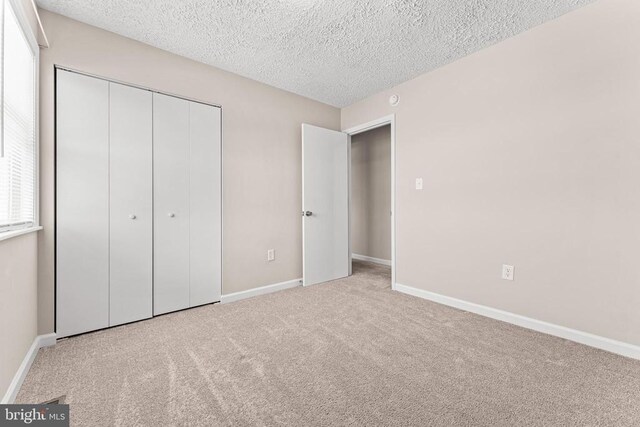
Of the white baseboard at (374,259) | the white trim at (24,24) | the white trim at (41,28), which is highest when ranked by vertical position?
the white trim at (41,28)

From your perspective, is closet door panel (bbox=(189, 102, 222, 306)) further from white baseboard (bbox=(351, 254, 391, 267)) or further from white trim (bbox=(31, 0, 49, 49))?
white baseboard (bbox=(351, 254, 391, 267))

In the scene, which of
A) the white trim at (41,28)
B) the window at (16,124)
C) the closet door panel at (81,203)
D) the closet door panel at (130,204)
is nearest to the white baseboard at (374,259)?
the closet door panel at (130,204)

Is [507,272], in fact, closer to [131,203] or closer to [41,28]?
[131,203]

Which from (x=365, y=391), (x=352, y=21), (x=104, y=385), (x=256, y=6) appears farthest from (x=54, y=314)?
(x=352, y=21)

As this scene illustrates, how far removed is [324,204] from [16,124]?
2824 mm

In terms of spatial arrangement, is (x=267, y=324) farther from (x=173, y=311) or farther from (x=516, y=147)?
(x=516, y=147)

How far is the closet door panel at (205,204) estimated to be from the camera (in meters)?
2.72

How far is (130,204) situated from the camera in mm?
2363

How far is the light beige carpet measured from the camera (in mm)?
1326

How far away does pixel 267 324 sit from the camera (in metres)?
2.36

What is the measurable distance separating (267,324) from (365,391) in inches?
44.1

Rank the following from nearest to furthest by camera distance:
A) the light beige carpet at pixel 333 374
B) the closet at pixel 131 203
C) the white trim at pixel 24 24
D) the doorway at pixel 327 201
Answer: the light beige carpet at pixel 333 374 < the white trim at pixel 24 24 < the closet at pixel 131 203 < the doorway at pixel 327 201

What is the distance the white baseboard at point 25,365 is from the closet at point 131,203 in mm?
84

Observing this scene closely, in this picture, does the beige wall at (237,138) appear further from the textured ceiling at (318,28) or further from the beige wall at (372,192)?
the beige wall at (372,192)
